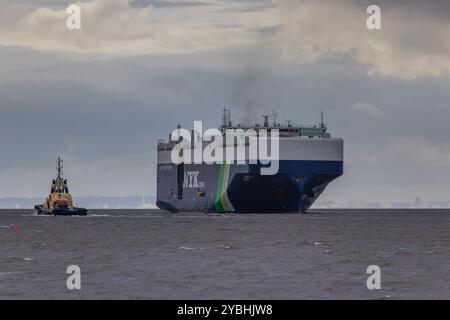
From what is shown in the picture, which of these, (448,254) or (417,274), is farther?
(448,254)

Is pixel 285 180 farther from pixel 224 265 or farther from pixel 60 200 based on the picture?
pixel 224 265

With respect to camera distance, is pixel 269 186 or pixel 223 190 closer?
pixel 269 186

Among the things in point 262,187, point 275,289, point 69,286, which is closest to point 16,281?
point 69,286

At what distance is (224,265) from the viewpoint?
70938mm

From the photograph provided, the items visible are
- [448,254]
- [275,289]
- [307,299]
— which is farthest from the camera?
[448,254]

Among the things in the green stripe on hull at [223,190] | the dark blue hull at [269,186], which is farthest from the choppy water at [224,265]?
the green stripe on hull at [223,190]

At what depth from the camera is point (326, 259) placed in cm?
7738

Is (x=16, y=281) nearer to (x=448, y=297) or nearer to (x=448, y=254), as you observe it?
(x=448, y=297)

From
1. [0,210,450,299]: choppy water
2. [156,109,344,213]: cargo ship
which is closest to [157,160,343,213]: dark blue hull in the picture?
[156,109,344,213]: cargo ship

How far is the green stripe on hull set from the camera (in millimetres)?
181125

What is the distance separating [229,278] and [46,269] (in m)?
12.0

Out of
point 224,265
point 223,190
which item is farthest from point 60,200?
point 224,265

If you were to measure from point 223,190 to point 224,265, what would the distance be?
111074 millimetres

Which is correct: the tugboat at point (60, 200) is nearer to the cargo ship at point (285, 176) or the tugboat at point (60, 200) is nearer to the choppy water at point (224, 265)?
the cargo ship at point (285, 176)
